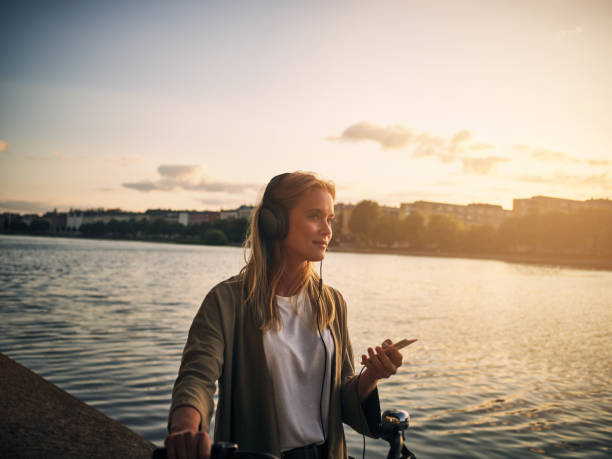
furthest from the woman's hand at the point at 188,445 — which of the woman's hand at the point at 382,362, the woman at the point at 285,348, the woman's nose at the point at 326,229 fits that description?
the woman's nose at the point at 326,229

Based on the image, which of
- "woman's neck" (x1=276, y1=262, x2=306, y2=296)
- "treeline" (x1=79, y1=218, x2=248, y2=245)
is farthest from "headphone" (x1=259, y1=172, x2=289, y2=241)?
"treeline" (x1=79, y1=218, x2=248, y2=245)

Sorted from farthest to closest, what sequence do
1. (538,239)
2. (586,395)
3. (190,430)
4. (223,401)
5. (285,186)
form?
(538,239) → (586,395) → (285,186) → (223,401) → (190,430)

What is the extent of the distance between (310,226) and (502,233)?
120662 millimetres

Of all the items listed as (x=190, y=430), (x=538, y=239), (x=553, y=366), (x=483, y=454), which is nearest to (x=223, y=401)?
(x=190, y=430)

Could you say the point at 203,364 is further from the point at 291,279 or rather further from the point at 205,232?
the point at 205,232

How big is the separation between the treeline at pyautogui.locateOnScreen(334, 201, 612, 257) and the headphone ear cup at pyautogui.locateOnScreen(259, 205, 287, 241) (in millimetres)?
102107

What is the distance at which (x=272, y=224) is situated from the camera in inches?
87.2

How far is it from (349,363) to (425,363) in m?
9.87

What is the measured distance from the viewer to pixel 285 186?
2.25 meters

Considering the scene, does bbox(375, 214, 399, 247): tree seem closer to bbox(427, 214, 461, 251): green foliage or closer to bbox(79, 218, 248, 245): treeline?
bbox(427, 214, 461, 251): green foliage

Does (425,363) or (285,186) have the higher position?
(285,186)

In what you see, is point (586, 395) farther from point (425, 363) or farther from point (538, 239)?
point (538, 239)

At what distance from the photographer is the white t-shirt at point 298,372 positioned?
204 cm

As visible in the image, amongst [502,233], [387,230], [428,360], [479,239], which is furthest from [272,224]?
[387,230]
